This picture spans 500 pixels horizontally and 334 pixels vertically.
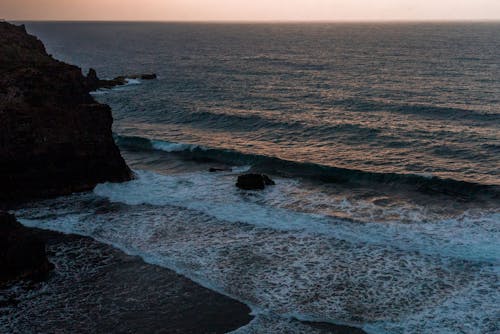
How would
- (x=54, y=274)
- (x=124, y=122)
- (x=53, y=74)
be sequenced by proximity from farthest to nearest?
(x=124, y=122)
(x=53, y=74)
(x=54, y=274)

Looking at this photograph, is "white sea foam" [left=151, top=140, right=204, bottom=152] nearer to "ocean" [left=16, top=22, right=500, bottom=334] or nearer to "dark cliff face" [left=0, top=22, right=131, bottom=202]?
"ocean" [left=16, top=22, right=500, bottom=334]

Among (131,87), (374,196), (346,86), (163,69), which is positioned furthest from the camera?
(163,69)

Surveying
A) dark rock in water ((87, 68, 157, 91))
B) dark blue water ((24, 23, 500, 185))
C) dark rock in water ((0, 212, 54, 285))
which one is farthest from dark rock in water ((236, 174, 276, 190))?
dark rock in water ((87, 68, 157, 91))

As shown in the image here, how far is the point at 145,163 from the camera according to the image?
40.8m

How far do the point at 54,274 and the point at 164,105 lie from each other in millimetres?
45738

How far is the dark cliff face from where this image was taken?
30391 mm

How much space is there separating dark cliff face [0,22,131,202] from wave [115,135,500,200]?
9.60 meters

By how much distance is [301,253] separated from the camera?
24000 millimetres

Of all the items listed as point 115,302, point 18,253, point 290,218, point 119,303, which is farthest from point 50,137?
point 290,218

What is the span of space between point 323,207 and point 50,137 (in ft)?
59.6

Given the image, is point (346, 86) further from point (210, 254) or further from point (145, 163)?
point (210, 254)

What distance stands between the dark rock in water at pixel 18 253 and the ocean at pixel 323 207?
4.31m

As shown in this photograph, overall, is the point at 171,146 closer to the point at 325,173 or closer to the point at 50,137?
the point at 50,137

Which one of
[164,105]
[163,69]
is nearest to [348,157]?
[164,105]
